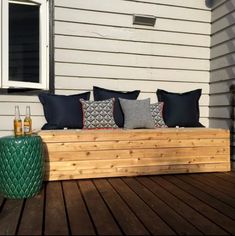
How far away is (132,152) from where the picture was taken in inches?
116

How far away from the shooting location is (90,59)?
352 cm

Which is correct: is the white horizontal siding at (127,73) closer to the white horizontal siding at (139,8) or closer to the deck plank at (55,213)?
the white horizontal siding at (139,8)

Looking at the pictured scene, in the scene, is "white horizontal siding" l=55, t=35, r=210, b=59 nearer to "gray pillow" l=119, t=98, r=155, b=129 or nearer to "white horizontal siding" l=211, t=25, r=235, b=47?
"white horizontal siding" l=211, t=25, r=235, b=47

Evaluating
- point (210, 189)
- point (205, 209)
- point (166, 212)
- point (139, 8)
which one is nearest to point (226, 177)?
point (210, 189)

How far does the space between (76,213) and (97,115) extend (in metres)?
1.41

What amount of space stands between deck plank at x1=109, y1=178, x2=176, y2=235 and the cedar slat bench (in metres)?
0.33

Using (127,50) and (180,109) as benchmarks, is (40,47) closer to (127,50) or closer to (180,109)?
(127,50)

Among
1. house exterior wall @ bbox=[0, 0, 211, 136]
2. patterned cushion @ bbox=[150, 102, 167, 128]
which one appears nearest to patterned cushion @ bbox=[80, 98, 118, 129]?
house exterior wall @ bbox=[0, 0, 211, 136]

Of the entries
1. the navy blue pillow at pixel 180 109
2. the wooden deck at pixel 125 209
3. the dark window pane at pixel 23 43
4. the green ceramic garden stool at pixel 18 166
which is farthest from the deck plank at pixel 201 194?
the dark window pane at pixel 23 43

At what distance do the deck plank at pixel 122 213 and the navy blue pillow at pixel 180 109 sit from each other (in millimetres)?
1323

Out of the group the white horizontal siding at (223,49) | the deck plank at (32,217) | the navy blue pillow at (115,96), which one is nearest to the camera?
the deck plank at (32,217)

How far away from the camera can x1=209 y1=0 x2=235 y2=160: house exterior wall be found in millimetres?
3484

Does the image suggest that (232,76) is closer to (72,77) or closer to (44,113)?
(72,77)

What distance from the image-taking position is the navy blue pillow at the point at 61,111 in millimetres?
3103
